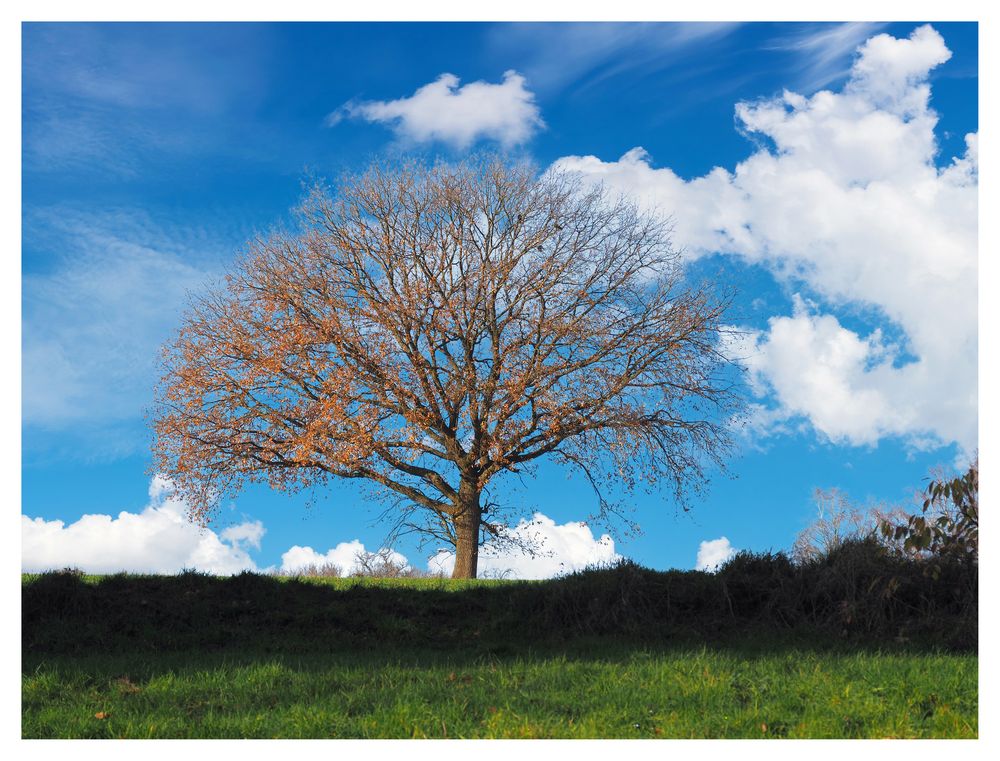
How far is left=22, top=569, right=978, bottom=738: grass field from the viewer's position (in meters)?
7.35

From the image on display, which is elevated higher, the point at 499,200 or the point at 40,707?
the point at 499,200

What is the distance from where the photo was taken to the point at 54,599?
1311cm

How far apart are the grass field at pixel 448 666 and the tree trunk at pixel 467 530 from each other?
4.49 m

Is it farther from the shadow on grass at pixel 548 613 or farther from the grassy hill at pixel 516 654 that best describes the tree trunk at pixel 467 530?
the shadow on grass at pixel 548 613

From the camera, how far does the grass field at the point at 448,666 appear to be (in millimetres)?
7352

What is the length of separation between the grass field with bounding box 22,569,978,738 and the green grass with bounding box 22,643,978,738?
0.02m

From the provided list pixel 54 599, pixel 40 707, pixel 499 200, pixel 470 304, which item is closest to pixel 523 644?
A: pixel 40 707

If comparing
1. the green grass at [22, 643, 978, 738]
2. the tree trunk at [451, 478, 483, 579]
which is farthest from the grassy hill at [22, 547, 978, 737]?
the tree trunk at [451, 478, 483, 579]

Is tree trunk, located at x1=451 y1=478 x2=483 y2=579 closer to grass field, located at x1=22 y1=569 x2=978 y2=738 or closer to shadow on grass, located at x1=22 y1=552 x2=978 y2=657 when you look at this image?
grass field, located at x1=22 y1=569 x2=978 y2=738

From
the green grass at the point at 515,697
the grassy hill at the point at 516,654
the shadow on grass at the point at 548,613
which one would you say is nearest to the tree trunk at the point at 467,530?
the grassy hill at the point at 516,654

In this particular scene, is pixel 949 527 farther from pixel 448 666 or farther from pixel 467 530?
pixel 467 530

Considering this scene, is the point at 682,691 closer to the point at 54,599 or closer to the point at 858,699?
the point at 858,699
